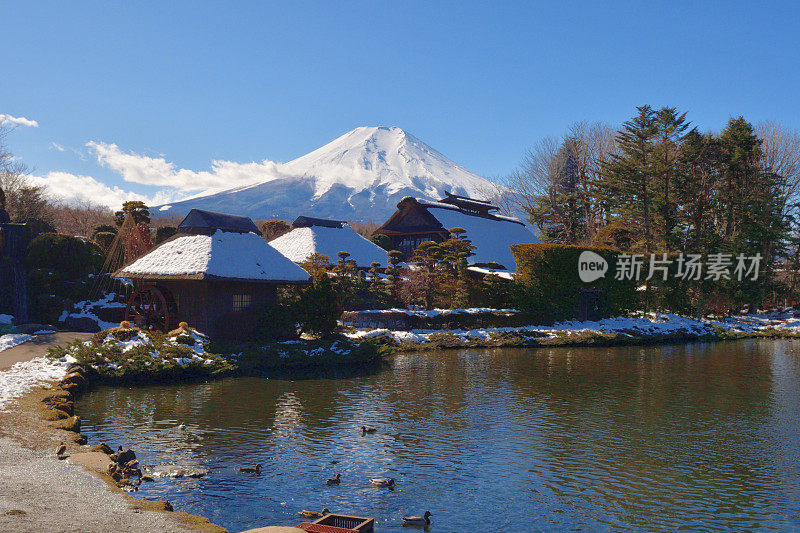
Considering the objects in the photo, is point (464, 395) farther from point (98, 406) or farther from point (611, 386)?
point (98, 406)

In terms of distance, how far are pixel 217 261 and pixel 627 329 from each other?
22982 mm

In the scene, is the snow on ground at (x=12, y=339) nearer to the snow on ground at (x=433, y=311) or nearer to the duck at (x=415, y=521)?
the snow on ground at (x=433, y=311)

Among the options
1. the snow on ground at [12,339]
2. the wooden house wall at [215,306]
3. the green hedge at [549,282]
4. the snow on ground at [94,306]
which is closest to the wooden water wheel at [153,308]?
the wooden house wall at [215,306]

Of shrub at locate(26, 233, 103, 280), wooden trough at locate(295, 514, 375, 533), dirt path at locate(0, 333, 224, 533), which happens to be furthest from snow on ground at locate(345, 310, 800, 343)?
wooden trough at locate(295, 514, 375, 533)

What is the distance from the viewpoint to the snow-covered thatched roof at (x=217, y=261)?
908 inches

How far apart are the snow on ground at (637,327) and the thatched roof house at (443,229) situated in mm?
12268

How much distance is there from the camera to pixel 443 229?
162 ft

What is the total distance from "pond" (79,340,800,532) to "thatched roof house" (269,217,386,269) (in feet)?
78.2

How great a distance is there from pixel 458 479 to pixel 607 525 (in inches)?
99.4

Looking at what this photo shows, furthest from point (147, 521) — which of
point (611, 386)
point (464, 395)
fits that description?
point (611, 386)

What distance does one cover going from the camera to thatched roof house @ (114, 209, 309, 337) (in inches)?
920

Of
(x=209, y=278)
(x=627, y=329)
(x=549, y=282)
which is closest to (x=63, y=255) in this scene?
(x=209, y=278)

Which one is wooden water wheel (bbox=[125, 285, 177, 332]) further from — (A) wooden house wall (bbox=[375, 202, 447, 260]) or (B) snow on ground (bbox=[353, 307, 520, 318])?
(A) wooden house wall (bbox=[375, 202, 447, 260])

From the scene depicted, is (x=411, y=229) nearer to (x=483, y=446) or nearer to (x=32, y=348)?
(x=32, y=348)
